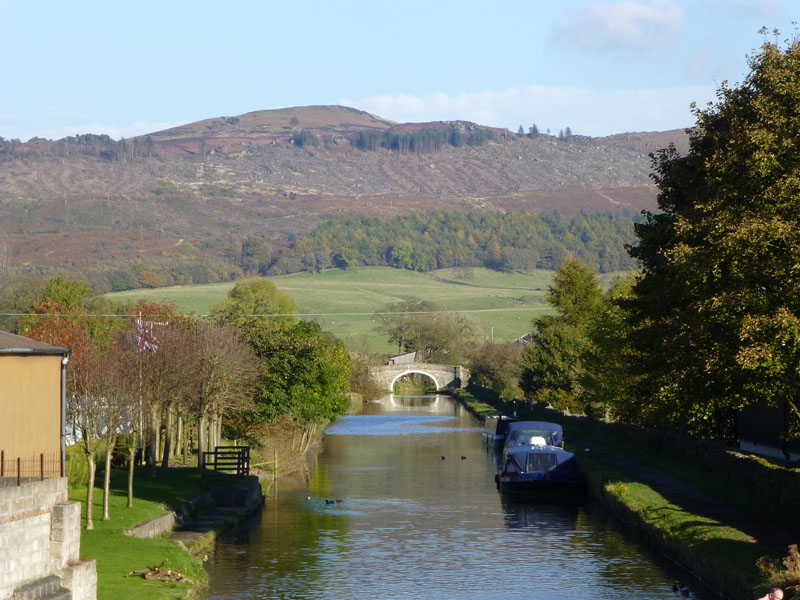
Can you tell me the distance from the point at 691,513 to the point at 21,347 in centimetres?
2310

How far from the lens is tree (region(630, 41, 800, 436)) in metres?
31.3

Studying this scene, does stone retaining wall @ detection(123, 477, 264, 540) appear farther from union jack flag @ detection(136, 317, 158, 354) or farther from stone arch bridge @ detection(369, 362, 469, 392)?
stone arch bridge @ detection(369, 362, 469, 392)

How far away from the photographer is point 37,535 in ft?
79.0

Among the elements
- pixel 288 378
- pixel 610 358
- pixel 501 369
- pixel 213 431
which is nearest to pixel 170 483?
pixel 213 431

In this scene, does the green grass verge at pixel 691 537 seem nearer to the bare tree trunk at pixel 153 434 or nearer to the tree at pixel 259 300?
the bare tree trunk at pixel 153 434

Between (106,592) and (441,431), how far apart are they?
70.0 m

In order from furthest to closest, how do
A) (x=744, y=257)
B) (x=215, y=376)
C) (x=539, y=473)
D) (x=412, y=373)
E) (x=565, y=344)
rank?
(x=412, y=373) < (x=565, y=344) < (x=215, y=376) < (x=539, y=473) < (x=744, y=257)

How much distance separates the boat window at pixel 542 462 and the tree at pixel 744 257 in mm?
15547

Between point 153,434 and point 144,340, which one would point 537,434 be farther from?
point 144,340

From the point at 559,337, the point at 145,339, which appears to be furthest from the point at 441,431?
the point at 145,339

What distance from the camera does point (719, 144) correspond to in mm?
37594

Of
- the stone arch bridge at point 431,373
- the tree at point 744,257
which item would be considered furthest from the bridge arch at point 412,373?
the tree at point 744,257

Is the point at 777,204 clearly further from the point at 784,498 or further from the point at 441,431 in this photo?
the point at 441,431

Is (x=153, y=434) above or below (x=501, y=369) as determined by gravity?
above
